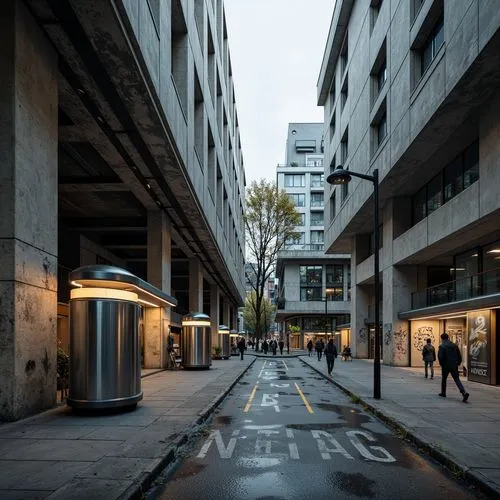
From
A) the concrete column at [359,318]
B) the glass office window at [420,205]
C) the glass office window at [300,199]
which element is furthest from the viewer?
the glass office window at [300,199]

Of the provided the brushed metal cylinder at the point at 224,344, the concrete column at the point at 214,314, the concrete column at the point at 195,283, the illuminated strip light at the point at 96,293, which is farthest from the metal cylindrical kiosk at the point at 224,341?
the illuminated strip light at the point at 96,293

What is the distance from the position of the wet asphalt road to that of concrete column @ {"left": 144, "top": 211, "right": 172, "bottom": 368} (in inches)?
455

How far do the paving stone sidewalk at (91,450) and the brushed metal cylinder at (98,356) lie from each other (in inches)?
14.8

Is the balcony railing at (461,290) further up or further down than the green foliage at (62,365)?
further up

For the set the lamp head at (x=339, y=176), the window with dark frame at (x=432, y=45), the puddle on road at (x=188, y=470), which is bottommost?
the puddle on road at (x=188, y=470)

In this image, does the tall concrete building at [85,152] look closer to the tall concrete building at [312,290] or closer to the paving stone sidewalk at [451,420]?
the paving stone sidewalk at [451,420]

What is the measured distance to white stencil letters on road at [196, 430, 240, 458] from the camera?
7.94 metres

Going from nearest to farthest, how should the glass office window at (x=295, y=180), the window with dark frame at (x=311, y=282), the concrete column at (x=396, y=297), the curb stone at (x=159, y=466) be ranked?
1. the curb stone at (x=159, y=466)
2. the concrete column at (x=396, y=297)
3. the window with dark frame at (x=311, y=282)
4. the glass office window at (x=295, y=180)

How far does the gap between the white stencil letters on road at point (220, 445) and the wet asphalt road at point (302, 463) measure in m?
0.02

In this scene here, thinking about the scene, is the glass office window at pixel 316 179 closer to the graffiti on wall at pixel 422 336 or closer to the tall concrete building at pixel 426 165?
the tall concrete building at pixel 426 165

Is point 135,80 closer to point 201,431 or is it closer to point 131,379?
point 131,379

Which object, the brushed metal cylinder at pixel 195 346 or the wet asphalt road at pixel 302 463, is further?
the brushed metal cylinder at pixel 195 346

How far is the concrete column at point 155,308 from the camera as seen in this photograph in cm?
2333

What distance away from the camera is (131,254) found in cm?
3541
